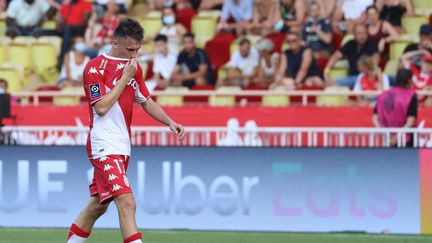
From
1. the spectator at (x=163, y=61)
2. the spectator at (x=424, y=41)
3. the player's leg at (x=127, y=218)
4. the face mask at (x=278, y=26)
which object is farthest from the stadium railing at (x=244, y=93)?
the player's leg at (x=127, y=218)

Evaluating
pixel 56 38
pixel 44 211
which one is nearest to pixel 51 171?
pixel 44 211

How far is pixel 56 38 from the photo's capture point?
856 inches

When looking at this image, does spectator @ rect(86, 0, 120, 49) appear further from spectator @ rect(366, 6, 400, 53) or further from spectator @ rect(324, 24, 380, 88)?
spectator @ rect(366, 6, 400, 53)

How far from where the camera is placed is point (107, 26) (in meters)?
21.3

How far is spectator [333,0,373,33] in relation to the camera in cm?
2033

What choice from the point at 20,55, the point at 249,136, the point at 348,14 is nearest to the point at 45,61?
the point at 20,55

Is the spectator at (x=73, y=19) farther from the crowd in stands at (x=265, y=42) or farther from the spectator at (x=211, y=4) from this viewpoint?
the spectator at (x=211, y=4)

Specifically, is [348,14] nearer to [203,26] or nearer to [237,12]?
[237,12]

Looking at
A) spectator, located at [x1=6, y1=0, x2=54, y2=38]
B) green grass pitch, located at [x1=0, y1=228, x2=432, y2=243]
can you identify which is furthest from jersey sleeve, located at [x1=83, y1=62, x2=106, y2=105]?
spectator, located at [x1=6, y1=0, x2=54, y2=38]

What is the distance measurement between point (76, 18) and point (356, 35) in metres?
4.96

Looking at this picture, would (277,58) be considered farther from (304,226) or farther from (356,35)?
(304,226)

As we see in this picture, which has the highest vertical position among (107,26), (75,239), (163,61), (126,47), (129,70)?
(107,26)

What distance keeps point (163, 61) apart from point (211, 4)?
1920 millimetres

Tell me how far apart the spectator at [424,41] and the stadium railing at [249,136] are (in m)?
3.42
